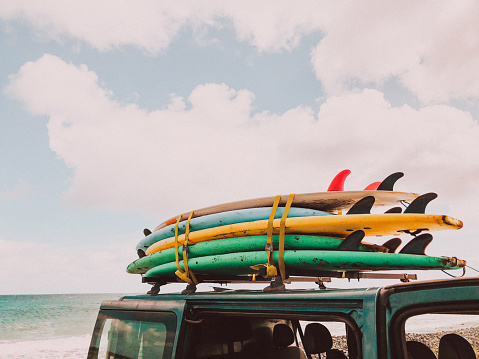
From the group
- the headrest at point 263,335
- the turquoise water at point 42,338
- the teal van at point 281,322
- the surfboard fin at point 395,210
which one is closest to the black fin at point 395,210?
the surfboard fin at point 395,210

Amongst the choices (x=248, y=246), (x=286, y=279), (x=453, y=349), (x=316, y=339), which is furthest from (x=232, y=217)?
(x=453, y=349)

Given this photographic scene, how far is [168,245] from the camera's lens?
316 cm

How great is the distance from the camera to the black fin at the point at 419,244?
2443mm

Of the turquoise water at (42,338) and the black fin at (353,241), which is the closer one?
the black fin at (353,241)

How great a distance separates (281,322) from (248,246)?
0.77 metres

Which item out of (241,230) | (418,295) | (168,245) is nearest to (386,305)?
(418,295)

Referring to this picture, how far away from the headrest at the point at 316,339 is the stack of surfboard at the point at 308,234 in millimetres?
368

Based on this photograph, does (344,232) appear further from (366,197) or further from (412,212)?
(412,212)

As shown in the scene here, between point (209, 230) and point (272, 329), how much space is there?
0.89 metres

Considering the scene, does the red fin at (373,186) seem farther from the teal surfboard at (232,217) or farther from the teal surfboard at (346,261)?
the teal surfboard at (346,261)

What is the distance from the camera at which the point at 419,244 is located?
96.8 inches

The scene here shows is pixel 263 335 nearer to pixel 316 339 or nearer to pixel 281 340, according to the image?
pixel 281 340

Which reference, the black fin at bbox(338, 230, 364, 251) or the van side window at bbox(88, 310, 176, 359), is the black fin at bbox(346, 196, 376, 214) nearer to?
the black fin at bbox(338, 230, 364, 251)

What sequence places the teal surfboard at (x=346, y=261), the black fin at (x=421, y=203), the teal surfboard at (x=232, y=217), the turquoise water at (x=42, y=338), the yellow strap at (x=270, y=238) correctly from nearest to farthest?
the teal surfboard at (x=346, y=261)
the yellow strap at (x=270, y=238)
the black fin at (x=421, y=203)
the teal surfboard at (x=232, y=217)
the turquoise water at (x=42, y=338)
